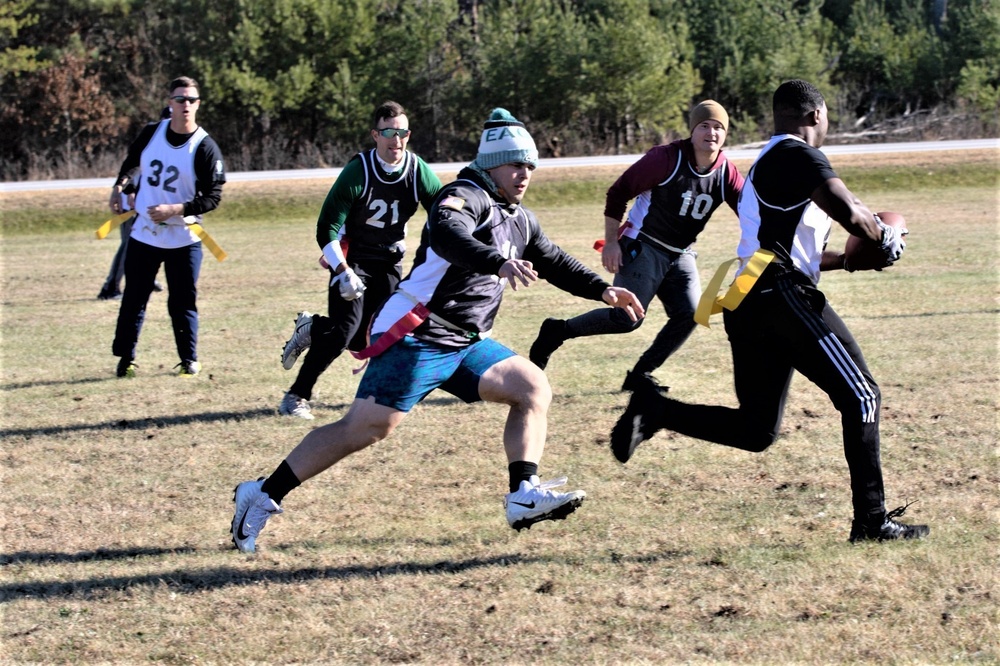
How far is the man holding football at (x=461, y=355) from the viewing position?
5.11 meters

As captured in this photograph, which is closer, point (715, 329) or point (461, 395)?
point (461, 395)

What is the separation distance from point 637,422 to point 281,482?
1.62 meters

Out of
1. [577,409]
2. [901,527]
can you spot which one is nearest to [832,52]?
[577,409]

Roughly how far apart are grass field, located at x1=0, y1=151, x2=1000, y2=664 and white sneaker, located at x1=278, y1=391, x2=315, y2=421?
0.14 metres

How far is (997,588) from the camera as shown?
4.72 meters

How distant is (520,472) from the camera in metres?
5.16

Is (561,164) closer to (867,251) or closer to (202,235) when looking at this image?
(202,235)

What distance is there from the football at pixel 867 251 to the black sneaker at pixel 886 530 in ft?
3.55

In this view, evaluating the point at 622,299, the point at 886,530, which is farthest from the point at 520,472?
the point at 886,530

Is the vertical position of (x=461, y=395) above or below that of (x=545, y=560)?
above

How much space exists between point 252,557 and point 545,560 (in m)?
1.31

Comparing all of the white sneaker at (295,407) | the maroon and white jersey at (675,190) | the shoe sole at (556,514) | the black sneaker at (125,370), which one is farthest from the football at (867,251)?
the black sneaker at (125,370)

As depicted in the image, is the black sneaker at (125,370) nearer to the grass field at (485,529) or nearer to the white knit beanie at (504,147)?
the grass field at (485,529)

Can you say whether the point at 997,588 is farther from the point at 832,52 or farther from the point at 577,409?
the point at 832,52
